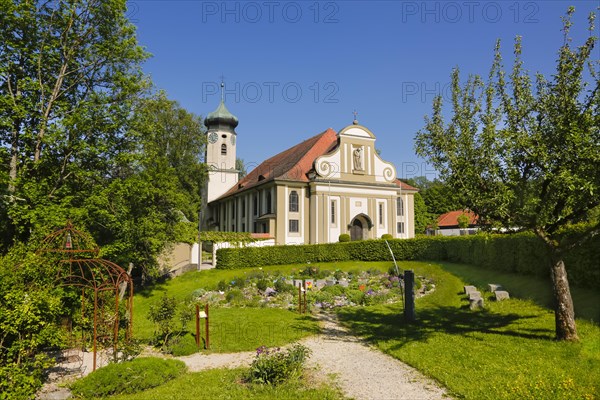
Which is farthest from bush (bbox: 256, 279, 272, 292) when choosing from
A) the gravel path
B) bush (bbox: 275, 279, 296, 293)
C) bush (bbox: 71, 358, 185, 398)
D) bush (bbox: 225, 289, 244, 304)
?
bush (bbox: 71, 358, 185, 398)

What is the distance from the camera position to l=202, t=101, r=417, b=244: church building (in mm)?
37969

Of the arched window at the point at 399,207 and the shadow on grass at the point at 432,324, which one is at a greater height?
the arched window at the point at 399,207

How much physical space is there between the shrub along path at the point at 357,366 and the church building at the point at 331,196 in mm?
25064

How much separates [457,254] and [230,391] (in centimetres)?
2121

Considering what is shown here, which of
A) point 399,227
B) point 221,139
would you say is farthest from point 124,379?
point 221,139

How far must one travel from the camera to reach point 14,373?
7027mm

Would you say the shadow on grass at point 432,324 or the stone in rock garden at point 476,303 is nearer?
the shadow on grass at point 432,324

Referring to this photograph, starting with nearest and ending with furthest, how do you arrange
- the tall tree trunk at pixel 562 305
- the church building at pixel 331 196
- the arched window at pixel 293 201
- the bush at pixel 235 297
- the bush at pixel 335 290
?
the tall tree trunk at pixel 562 305
the bush at pixel 235 297
the bush at pixel 335 290
the church building at pixel 331 196
the arched window at pixel 293 201

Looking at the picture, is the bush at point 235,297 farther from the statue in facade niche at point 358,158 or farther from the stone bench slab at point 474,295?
the statue in facade niche at point 358,158

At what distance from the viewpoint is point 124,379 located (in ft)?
27.5

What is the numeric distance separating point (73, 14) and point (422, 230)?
5150 cm

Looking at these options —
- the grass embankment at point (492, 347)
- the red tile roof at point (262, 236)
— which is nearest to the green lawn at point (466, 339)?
the grass embankment at point (492, 347)

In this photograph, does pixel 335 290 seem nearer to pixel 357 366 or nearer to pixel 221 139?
pixel 357 366

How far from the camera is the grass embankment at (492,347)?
751 cm
